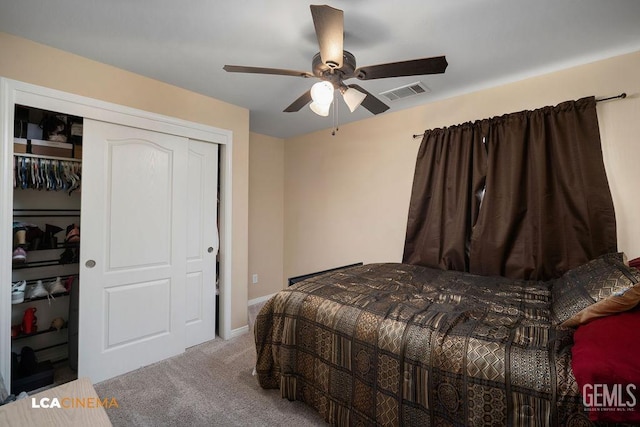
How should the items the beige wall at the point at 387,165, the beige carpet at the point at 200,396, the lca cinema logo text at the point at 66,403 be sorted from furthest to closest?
the beige wall at the point at 387,165 < the beige carpet at the point at 200,396 < the lca cinema logo text at the point at 66,403

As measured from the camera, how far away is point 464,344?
1.24m

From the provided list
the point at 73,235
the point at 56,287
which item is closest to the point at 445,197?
the point at 73,235

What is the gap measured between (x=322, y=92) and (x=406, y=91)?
1337mm

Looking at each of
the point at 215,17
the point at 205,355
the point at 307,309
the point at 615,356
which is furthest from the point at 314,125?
the point at 615,356

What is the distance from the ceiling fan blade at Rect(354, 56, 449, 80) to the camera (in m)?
1.46

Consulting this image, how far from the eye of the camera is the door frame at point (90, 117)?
1.80 metres

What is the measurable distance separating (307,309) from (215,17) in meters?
1.88

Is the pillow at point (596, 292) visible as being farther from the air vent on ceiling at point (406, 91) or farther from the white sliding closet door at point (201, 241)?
the white sliding closet door at point (201, 241)

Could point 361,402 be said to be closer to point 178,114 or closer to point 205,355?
point 205,355

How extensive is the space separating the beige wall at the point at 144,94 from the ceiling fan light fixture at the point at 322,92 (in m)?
1.58

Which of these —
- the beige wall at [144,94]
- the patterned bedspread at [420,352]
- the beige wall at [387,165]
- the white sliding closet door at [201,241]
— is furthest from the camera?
the white sliding closet door at [201,241]

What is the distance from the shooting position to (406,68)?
1.54 meters

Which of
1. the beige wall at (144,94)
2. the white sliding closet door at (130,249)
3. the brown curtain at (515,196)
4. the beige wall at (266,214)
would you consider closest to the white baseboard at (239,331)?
the beige wall at (144,94)

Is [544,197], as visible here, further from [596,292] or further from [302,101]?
[302,101]
